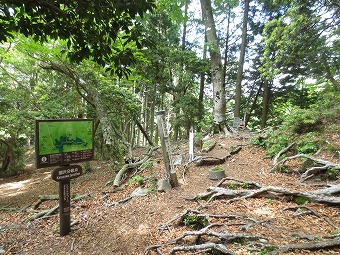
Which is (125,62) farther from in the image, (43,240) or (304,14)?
(304,14)

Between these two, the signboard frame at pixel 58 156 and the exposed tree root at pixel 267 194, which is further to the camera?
the signboard frame at pixel 58 156

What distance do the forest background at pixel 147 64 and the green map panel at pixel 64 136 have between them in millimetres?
1533

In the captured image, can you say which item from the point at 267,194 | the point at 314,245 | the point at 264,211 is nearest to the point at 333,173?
the point at 267,194

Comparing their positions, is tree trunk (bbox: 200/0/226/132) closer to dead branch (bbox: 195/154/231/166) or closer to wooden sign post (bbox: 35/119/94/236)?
dead branch (bbox: 195/154/231/166)

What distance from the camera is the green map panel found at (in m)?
4.03

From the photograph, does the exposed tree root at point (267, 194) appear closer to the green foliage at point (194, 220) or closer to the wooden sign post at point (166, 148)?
the green foliage at point (194, 220)

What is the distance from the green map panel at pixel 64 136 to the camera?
403 centimetres

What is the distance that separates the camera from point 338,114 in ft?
22.7

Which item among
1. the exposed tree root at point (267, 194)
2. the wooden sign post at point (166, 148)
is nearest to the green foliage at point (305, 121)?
the exposed tree root at point (267, 194)

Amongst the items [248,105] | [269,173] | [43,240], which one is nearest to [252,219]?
[269,173]

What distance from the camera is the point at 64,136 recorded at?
4.31 metres

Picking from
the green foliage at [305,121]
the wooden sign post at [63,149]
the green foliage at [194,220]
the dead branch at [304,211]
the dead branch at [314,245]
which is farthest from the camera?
the green foliage at [305,121]

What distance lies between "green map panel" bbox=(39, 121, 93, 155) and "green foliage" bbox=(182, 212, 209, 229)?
2.72 meters

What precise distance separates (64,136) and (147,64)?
930cm
